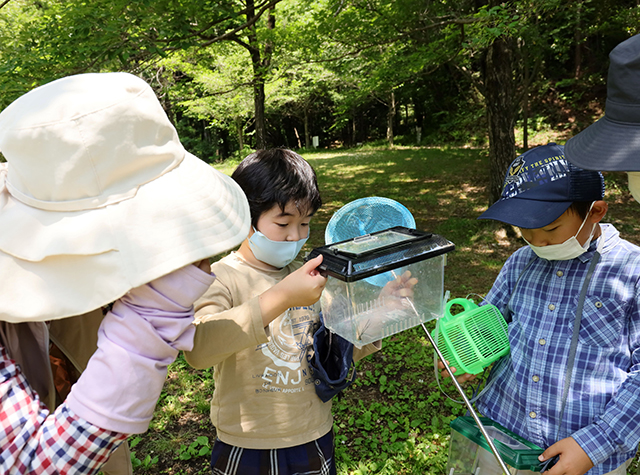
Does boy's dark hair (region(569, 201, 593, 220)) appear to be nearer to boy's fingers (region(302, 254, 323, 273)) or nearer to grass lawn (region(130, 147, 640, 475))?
boy's fingers (region(302, 254, 323, 273))

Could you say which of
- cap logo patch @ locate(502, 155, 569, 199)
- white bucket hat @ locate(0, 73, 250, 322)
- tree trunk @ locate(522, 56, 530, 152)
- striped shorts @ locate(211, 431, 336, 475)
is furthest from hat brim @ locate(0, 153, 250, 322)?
tree trunk @ locate(522, 56, 530, 152)

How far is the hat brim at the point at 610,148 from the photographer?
4.04ft

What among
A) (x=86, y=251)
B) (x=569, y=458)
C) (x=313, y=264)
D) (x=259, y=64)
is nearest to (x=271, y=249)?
(x=313, y=264)

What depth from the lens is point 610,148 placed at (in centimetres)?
129

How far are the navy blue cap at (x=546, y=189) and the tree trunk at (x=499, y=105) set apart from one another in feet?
15.7

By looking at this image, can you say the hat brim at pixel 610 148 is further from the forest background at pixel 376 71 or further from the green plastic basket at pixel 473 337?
the forest background at pixel 376 71

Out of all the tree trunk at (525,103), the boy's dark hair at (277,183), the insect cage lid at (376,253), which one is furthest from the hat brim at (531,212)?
the tree trunk at (525,103)

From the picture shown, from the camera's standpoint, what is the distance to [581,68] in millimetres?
→ 15766

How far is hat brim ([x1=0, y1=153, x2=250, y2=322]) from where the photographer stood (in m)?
0.78

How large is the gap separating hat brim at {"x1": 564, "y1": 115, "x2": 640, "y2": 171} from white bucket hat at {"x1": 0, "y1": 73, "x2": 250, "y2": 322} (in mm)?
1186

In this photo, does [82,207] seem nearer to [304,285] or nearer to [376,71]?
[304,285]

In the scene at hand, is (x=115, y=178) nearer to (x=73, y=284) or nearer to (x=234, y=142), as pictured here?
(x=73, y=284)

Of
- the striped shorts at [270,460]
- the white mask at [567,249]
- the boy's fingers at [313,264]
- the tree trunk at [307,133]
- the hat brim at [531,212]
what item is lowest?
the tree trunk at [307,133]

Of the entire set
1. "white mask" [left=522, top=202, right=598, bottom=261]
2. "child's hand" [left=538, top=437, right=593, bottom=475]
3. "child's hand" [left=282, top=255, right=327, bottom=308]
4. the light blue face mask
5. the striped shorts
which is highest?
"child's hand" [left=282, top=255, right=327, bottom=308]
